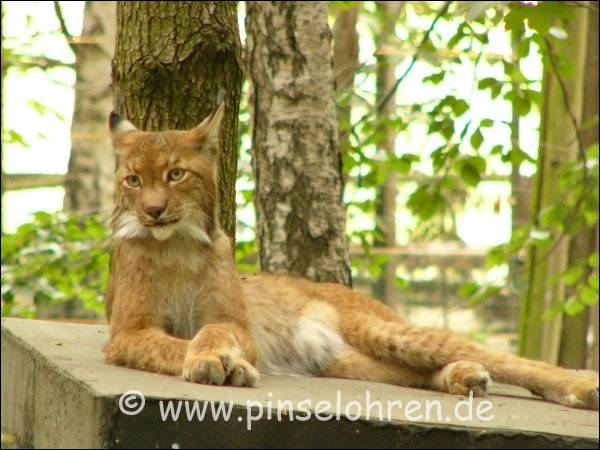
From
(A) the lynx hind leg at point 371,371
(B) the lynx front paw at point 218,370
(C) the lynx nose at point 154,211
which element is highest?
(C) the lynx nose at point 154,211

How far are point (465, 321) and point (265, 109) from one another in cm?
881

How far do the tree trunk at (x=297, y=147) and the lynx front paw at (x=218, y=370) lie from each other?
8.86 feet

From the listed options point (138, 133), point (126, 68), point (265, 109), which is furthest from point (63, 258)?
point (138, 133)

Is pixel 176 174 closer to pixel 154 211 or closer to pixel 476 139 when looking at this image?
pixel 154 211

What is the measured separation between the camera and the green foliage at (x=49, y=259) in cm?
841

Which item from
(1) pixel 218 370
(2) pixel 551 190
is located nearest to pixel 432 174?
(2) pixel 551 190

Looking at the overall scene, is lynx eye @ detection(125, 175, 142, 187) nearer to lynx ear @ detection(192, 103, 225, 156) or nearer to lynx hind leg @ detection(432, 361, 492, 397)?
lynx ear @ detection(192, 103, 225, 156)

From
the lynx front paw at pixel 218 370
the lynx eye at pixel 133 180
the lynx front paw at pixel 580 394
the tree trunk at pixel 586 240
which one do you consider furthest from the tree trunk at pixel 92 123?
the lynx front paw at pixel 580 394

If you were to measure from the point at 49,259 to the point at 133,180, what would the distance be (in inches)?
167

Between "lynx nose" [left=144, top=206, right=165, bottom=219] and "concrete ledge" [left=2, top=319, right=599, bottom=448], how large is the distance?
69cm

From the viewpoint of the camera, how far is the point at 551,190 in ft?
30.4

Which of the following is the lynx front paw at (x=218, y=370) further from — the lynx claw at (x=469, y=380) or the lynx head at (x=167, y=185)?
→ the lynx claw at (x=469, y=380)

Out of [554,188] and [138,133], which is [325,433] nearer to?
[138,133]

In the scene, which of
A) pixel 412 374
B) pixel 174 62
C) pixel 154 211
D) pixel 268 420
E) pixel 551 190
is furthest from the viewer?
pixel 551 190
